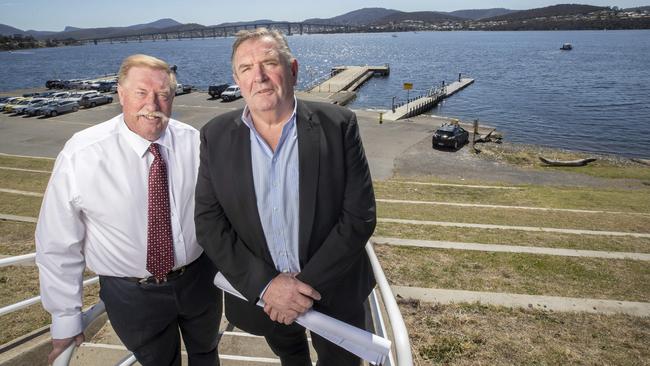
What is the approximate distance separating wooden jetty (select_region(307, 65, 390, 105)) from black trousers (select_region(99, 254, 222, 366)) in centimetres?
3879

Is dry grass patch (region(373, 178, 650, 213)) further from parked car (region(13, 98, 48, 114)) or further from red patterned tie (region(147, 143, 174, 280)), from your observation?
parked car (region(13, 98, 48, 114))

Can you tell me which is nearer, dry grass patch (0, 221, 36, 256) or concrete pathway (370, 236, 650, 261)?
dry grass patch (0, 221, 36, 256)

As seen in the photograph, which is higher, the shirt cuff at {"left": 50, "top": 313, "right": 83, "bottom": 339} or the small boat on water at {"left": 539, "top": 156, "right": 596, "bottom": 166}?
the shirt cuff at {"left": 50, "top": 313, "right": 83, "bottom": 339}

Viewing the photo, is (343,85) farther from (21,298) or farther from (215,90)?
(21,298)

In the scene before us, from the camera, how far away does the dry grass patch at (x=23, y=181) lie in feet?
41.5

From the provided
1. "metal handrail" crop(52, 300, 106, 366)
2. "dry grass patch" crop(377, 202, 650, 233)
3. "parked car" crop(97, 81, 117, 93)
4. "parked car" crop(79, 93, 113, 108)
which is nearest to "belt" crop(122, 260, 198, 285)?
"metal handrail" crop(52, 300, 106, 366)

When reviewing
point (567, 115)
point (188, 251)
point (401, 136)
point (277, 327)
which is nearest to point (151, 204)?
point (188, 251)

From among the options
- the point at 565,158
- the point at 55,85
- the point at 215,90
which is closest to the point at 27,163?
the point at 215,90

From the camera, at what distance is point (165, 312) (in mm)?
2471

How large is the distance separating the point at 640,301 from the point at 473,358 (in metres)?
3.31

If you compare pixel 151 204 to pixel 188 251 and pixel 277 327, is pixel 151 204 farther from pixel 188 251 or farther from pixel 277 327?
pixel 277 327

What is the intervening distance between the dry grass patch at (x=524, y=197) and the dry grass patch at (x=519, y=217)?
4.88 feet

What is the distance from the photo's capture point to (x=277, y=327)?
2412 millimetres

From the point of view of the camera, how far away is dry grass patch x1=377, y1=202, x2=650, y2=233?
9.92 metres
